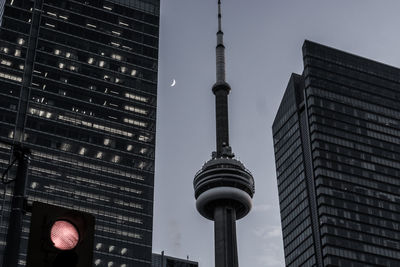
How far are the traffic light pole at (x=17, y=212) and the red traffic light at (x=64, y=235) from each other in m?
1.06

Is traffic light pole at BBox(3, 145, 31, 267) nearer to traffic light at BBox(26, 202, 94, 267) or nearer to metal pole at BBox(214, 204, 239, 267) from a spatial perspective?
traffic light at BBox(26, 202, 94, 267)

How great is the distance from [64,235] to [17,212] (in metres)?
1.99

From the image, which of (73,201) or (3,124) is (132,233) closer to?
(73,201)

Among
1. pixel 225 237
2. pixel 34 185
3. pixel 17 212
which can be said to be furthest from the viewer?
pixel 34 185

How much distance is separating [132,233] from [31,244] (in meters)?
193

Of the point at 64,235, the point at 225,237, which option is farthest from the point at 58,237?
the point at 225,237

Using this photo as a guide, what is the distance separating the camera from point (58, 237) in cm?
910

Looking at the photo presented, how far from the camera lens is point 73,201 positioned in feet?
638

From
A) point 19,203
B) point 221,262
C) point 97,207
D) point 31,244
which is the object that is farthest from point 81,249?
point 97,207

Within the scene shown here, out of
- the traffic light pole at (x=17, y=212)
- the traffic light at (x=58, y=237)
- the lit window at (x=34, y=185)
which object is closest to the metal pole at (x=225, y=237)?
the lit window at (x=34, y=185)

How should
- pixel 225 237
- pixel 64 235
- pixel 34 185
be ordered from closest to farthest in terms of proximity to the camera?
pixel 64 235
pixel 225 237
pixel 34 185

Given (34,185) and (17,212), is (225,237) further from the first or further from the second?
(17,212)

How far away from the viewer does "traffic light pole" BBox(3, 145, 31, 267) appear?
10.1 metres

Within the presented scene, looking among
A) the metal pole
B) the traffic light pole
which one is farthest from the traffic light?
the metal pole
